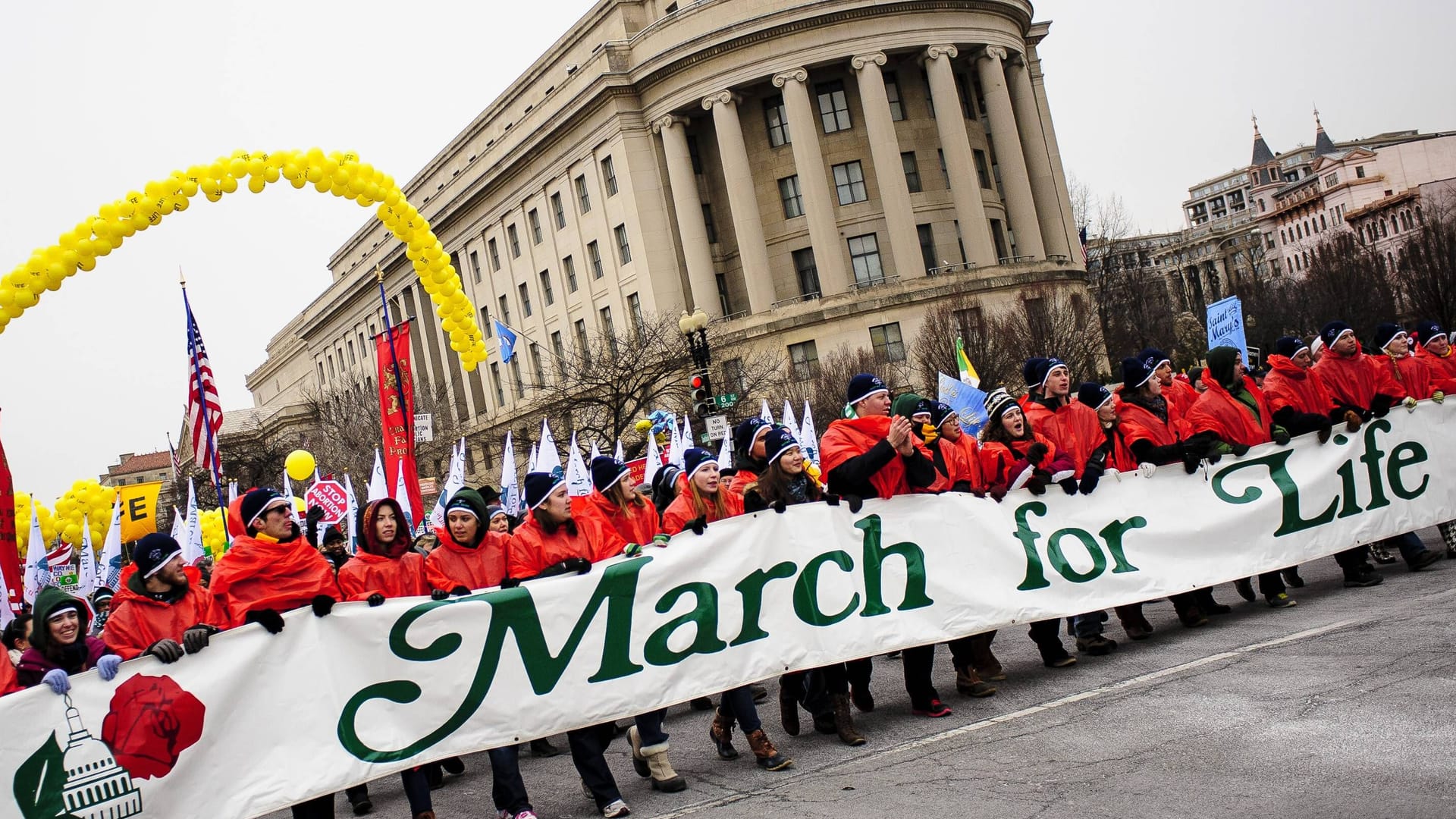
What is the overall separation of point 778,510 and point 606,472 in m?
1.26

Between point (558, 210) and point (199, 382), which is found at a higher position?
point (558, 210)

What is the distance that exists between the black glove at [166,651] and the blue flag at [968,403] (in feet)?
37.4

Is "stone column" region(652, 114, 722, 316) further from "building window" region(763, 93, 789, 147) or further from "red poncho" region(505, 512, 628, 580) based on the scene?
"red poncho" region(505, 512, 628, 580)

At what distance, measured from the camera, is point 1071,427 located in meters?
10.1

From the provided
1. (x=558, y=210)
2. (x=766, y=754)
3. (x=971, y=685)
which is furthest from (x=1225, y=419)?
(x=558, y=210)

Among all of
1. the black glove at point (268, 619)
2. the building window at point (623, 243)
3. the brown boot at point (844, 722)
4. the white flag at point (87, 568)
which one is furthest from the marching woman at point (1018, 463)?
the building window at point (623, 243)

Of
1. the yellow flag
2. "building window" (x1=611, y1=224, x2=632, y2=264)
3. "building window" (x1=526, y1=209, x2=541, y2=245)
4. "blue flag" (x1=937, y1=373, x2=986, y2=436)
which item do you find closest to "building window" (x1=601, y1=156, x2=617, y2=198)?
"building window" (x1=611, y1=224, x2=632, y2=264)

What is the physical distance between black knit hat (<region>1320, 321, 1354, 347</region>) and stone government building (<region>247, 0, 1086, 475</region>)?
42.5 meters

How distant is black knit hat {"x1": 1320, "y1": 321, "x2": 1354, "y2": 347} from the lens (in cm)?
1155

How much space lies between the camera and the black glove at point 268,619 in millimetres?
7184

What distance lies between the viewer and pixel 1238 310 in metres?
17.1

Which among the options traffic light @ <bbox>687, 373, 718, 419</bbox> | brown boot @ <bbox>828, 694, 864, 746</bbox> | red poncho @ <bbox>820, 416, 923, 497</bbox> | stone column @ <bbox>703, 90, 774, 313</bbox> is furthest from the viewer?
stone column @ <bbox>703, 90, 774, 313</bbox>

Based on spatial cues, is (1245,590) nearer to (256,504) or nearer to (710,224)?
(256,504)

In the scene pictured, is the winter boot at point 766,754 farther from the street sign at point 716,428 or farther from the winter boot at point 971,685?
the street sign at point 716,428
